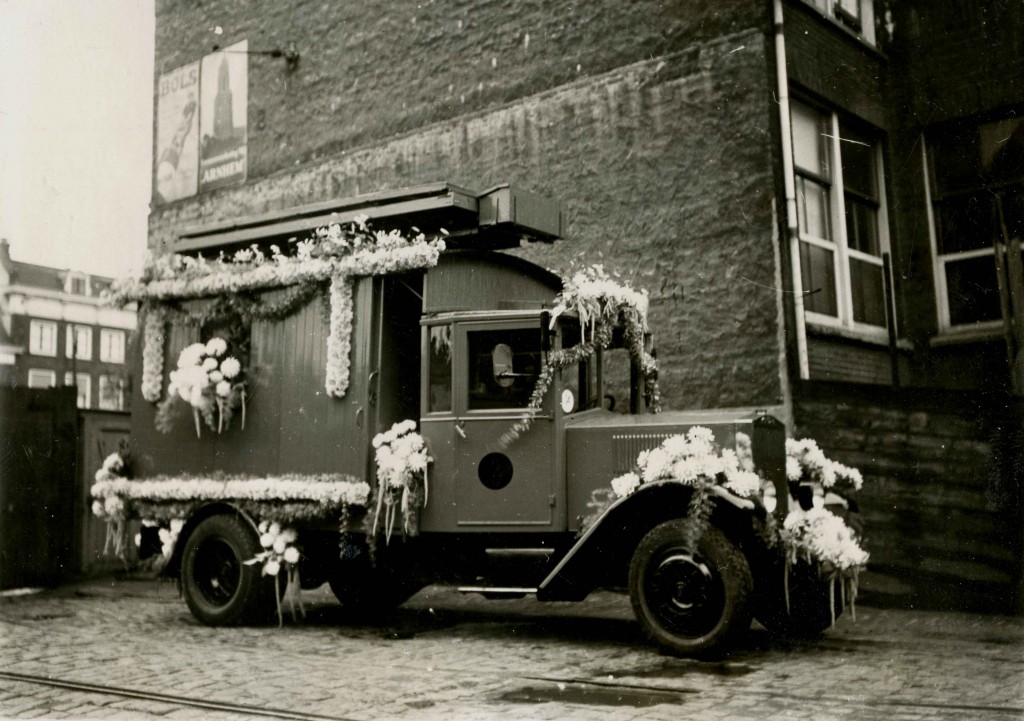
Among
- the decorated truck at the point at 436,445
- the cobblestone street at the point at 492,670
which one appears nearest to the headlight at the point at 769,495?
the decorated truck at the point at 436,445

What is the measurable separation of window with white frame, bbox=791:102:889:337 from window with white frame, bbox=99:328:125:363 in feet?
32.4

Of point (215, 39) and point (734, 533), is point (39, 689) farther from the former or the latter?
point (215, 39)

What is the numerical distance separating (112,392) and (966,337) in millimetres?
13223

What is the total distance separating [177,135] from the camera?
54.7ft

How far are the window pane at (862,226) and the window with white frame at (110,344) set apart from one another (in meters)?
10.2

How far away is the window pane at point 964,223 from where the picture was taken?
9703 mm

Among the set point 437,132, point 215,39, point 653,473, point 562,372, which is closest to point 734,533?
point 653,473

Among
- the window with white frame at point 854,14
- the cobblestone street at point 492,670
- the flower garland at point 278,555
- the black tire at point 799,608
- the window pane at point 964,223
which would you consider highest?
the window with white frame at point 854,14

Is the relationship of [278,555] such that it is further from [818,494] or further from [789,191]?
[789,191]

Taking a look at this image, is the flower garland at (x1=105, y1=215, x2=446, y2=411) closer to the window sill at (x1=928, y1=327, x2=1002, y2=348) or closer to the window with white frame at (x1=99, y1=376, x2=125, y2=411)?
the window sill at (x1=928, y1=327, x2=1002, y2=348)

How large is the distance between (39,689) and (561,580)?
3.38m

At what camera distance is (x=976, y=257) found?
980cm

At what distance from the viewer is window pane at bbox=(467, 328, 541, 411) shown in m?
7.36

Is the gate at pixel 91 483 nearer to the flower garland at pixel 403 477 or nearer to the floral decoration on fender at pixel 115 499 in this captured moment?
the floral decoration on fender at pixel 115 499
